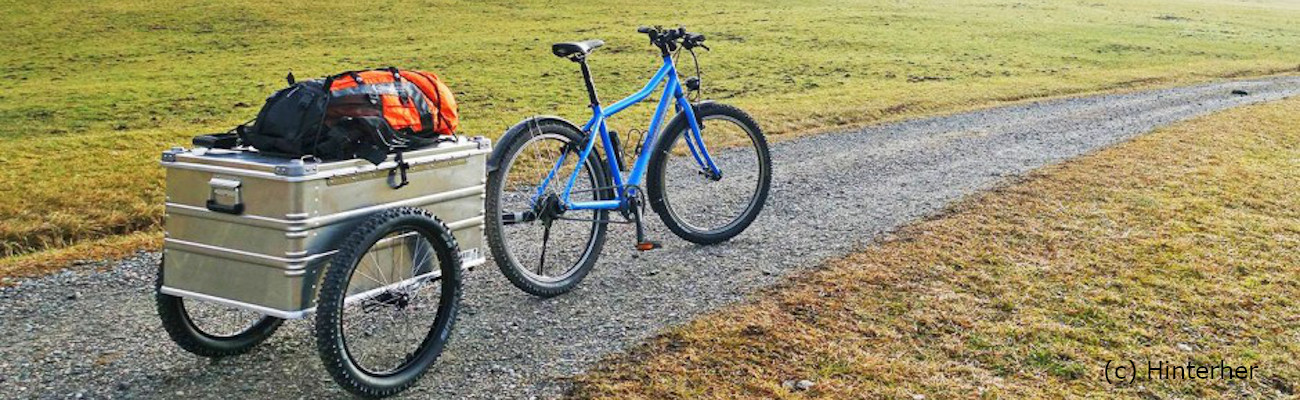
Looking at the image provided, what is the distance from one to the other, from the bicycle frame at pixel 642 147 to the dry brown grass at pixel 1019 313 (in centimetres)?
123

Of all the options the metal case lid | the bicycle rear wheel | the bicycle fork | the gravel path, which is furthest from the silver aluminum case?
the bicycle fork

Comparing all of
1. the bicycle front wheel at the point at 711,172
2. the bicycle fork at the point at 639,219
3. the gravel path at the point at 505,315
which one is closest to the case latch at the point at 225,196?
the gravel path at the point at 505,315

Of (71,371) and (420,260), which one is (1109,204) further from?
(71,371)

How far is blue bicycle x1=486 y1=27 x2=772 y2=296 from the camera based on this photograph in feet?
20.6

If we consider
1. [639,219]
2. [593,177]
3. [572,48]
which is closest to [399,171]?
[572,48]

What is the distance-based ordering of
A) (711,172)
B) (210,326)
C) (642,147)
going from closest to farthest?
(210,326), (642,147), (711,172)

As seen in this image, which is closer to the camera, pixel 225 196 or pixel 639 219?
pixel 225 196

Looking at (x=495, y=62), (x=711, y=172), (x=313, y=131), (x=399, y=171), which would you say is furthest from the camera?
(x=495, y=62)

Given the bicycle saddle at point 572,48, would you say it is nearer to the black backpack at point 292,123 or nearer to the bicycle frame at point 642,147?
the bicycle frame at point 642,147

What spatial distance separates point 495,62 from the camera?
95.3 feet

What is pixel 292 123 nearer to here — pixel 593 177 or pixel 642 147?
pixel 593 177

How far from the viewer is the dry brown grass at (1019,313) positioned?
16.8 ft

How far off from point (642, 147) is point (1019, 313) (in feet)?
9.14

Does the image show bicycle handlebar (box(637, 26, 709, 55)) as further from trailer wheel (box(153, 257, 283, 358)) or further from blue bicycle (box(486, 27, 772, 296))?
trailer wheel (box(153, 257, 283, 358))
